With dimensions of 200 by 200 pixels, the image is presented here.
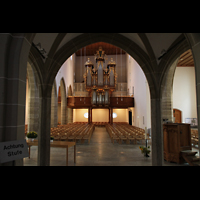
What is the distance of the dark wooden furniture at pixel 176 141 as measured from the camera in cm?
508

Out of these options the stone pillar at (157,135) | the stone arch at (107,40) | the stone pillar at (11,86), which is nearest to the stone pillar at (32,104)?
the stone arch at (107,40)

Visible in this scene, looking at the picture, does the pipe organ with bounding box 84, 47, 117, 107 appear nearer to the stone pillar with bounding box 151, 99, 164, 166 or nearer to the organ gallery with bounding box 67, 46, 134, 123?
the organ gallery with bounding box 67, 46, 134, 123

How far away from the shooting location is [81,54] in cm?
2292

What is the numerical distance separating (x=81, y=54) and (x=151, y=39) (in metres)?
19.5

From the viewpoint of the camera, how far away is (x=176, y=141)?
512 cm

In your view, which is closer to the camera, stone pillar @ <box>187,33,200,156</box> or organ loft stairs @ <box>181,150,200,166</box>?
stone pillar @ <box>187,33,200,156</box>

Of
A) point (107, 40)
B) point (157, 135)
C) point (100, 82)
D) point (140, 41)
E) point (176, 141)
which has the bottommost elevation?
point (176, 141)

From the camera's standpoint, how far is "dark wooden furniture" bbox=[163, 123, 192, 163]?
5.08 metres

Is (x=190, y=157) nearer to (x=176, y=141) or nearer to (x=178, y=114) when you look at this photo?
(x=176, y=141)

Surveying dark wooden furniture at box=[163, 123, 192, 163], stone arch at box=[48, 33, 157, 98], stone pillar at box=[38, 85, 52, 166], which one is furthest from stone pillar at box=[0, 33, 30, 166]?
dark wooden furniture at box=[163, 123, 192, 163]

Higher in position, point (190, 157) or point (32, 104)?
point (32, 104)

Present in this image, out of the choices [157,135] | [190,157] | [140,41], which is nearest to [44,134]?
[157,135]
